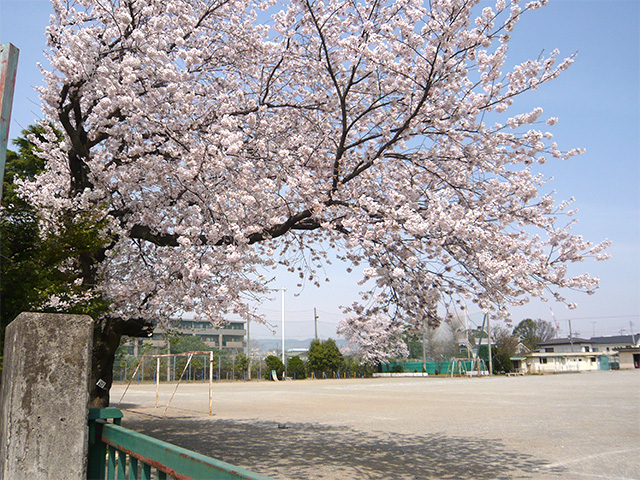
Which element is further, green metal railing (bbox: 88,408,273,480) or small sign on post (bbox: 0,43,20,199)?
small sign on post (bbox: 0,43,20,199)

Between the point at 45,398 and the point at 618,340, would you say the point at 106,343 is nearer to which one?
the point at 45,398

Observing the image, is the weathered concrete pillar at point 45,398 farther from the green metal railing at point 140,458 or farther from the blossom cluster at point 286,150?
the blossom cluster at point 286,150

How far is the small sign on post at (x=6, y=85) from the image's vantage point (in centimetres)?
262

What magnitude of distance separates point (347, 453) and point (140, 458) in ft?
22.6

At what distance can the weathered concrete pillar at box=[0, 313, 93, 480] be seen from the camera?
296 centimetres

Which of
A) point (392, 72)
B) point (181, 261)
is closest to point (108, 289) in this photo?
point (181, 261)

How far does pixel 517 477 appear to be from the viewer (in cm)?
722

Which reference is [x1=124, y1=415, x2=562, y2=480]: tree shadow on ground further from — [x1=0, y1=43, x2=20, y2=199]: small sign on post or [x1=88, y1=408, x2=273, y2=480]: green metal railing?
[x1=0, y1=43, x2=20, y2=199]: small sign on post

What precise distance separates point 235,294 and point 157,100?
3.14 meters

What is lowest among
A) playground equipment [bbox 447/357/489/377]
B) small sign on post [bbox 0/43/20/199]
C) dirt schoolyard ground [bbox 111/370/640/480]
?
playground equipment [bbox 447/357/489/377]

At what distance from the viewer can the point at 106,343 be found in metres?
10.8

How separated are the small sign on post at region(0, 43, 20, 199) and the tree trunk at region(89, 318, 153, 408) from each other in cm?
808

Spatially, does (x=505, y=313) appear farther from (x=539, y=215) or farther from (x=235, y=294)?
(x=235, y=294)

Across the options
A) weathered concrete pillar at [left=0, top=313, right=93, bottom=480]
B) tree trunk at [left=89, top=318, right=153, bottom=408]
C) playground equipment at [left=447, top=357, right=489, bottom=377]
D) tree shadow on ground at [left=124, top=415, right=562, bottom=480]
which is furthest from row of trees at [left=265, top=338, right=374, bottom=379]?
weathered concrete pillar at [left=0, top=313, right=93, bottom=480]
